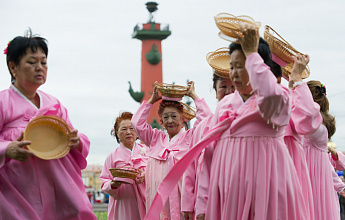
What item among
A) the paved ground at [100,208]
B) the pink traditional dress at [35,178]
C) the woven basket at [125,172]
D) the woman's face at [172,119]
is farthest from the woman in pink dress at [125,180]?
the paved ground at [100,208]

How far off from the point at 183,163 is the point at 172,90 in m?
2.28

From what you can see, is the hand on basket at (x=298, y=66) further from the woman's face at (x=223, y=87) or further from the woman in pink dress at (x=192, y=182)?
the woman's face at (x=223, y=87)

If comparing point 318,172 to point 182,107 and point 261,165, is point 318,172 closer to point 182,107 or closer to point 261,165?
point 261,165

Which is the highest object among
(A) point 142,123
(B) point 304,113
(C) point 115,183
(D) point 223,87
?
(D) point 223,87

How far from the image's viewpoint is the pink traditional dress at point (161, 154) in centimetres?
799

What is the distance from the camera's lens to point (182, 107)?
27.3 feet

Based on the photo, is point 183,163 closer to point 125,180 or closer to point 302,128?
point 302,128

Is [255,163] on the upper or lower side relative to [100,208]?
upper

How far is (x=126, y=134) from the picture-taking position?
9.18m

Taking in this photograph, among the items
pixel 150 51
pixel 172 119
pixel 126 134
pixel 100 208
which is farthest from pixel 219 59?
pixel 150 51

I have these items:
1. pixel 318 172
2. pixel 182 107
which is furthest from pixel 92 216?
pixel 182 107

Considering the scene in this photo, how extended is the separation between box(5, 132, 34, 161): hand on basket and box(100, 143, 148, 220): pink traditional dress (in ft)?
11.6

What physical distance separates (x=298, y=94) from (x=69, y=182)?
2.17 metres

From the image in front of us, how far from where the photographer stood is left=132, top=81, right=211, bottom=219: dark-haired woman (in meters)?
8.00
